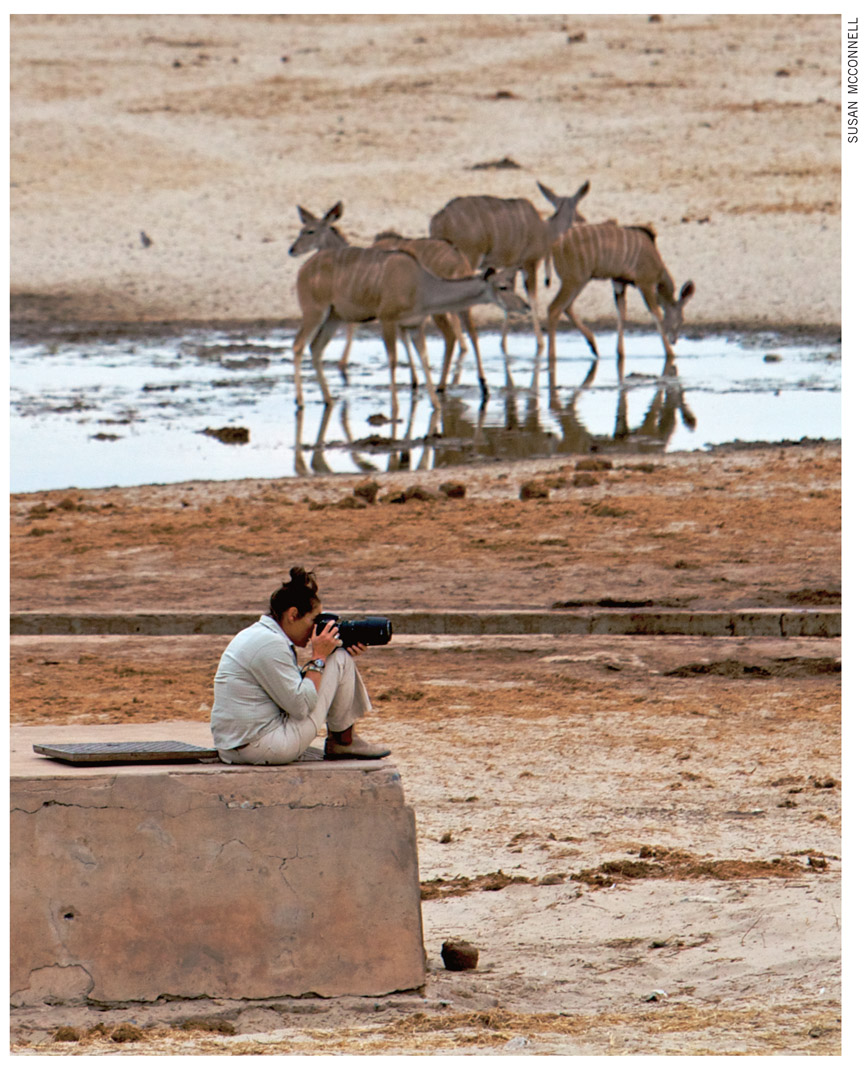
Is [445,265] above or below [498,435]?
above

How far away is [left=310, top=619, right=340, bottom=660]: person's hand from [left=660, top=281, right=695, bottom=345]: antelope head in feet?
56.8

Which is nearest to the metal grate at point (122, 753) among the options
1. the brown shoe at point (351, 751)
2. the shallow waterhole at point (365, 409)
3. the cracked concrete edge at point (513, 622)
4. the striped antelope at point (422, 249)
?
the brown shoe at point (351, 751)

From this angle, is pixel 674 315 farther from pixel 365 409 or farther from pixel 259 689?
pixel 259 689

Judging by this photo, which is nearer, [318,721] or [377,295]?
[318,721]

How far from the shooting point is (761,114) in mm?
38625

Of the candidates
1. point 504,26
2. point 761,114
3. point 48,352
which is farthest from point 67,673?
point 504,26

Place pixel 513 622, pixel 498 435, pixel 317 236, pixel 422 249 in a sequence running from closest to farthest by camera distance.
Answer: pixel 513 622, pixel 498 435, pixel 317 236, pixel 422 249

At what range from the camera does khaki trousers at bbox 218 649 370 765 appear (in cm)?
543

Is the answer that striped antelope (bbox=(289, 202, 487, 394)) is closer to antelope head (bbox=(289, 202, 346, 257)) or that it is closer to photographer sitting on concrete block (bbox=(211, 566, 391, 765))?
antelope head (bbox=(289, 202, 346, 257))

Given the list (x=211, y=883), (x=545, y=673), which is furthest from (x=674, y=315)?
(x=211, y=883)

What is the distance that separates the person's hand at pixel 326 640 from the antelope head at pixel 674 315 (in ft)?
56.8

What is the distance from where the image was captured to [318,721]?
18.2 ft

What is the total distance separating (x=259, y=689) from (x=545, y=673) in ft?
13.4

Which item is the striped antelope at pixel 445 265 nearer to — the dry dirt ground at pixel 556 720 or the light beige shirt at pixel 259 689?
the dry dirt ground at pixel 556 720
